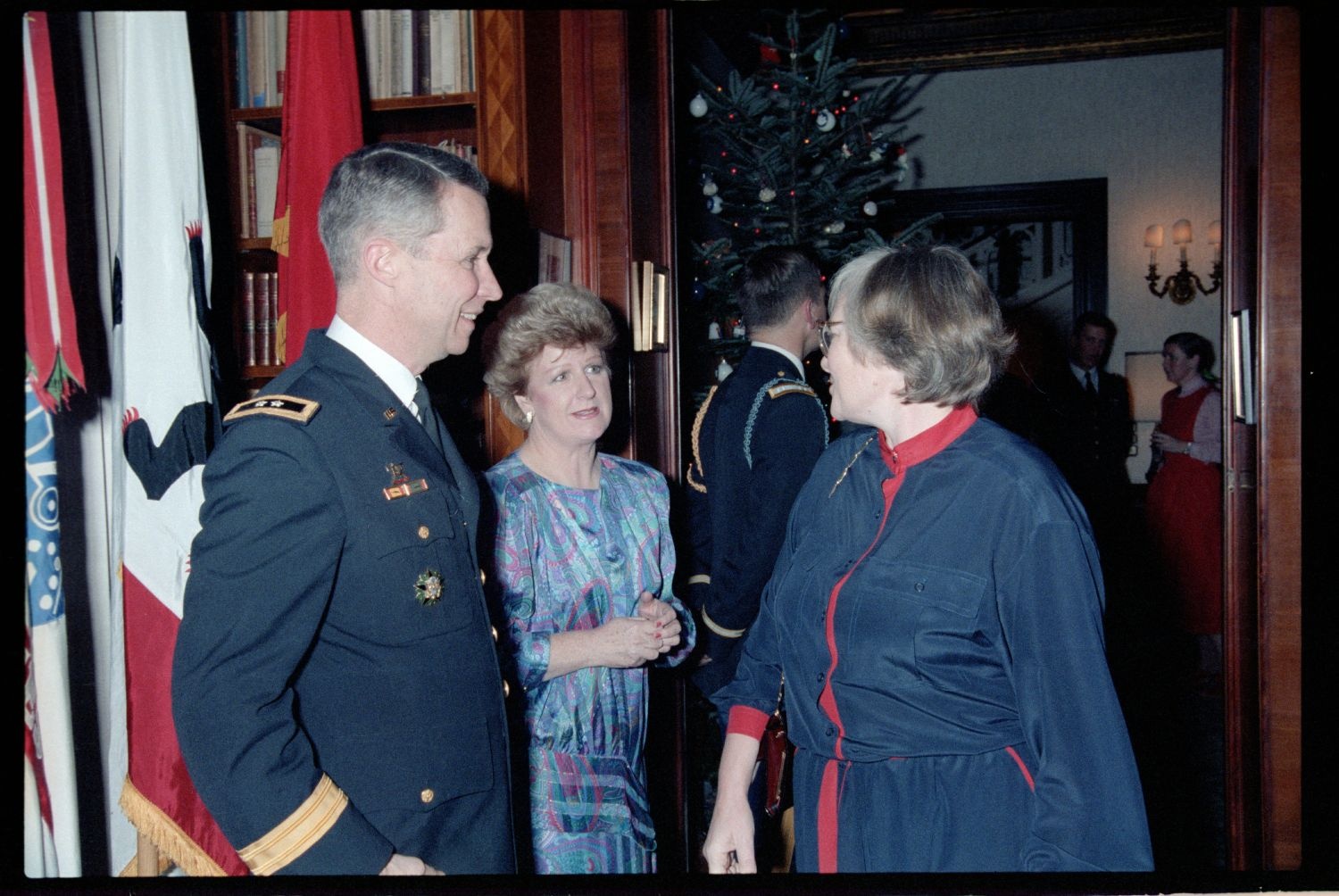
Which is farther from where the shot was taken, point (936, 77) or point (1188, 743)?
point (936, 77)

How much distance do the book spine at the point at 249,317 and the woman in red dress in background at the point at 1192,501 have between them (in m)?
4.39

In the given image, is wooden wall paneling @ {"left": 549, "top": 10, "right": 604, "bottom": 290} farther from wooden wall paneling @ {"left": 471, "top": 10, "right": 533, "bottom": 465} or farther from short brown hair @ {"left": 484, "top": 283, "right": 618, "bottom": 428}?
short brown hair @ {"left": 484, "top": 283, "right": 618, "bottom": 428}

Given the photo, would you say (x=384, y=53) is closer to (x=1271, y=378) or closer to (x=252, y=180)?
(x=252, y=180)

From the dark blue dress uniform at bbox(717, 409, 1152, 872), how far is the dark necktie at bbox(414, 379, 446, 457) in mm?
637

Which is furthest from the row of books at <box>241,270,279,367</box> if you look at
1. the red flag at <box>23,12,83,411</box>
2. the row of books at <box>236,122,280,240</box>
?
the red flag at <box>23,12,83,411</box>

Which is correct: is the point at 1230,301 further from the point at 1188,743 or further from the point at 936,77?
the point at 936,77

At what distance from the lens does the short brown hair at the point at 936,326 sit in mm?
1451

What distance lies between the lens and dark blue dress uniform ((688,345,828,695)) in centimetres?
253

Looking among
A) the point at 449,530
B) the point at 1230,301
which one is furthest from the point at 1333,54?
the point at 449,530

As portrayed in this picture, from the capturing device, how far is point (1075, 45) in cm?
595

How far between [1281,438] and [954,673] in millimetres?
1342

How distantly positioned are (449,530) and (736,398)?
139cm

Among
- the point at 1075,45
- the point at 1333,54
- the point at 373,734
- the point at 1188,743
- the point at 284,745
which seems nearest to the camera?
the point at 284,745

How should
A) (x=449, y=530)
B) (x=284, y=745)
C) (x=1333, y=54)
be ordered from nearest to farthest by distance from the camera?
(x=284, y=745) < (x=449, y=530) < (x=1333, y=54)
